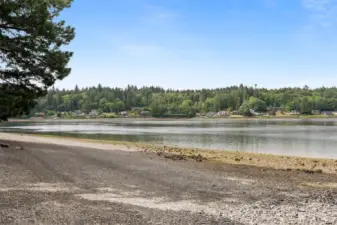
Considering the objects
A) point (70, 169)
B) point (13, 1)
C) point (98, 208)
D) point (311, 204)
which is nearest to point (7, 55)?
point (13, 1)

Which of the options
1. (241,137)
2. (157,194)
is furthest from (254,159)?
(241,137)

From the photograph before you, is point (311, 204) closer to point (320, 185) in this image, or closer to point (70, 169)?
point (320, 185)

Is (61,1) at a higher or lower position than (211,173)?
higher

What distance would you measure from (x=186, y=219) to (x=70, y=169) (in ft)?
28.2

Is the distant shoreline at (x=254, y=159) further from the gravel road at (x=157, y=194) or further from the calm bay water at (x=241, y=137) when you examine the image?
the calm bay water at (x=241, y=137)

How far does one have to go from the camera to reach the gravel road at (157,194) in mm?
8062

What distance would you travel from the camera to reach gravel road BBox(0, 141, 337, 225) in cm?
806

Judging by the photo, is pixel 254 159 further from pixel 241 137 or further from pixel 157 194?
pixel 241 137

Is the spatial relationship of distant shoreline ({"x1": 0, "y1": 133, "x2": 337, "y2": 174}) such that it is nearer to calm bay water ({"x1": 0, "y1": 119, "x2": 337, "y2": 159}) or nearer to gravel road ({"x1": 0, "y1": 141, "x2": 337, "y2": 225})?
gravel road ({"x1": 0, "y1": 141, "x2": 337, "y2": 225})

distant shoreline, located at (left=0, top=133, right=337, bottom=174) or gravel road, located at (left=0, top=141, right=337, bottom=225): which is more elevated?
gravel road, located at (left=0, top=141, right=337, bottom=225)

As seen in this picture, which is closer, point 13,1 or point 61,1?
point 13,1

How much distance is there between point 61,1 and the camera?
21.6 metres

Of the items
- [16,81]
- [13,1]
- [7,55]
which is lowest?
[16,81]

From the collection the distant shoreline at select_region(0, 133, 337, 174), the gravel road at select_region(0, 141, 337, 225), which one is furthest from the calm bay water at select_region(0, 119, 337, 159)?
the gravel road at select_region(0, 141, 337, 225)
